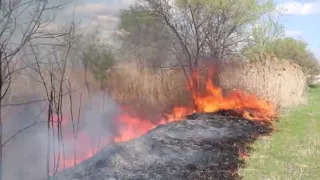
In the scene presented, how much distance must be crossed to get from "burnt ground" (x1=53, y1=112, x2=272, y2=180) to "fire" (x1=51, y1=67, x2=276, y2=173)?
1445 millimetres

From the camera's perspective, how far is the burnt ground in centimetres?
496

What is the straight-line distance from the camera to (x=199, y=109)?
1209cm

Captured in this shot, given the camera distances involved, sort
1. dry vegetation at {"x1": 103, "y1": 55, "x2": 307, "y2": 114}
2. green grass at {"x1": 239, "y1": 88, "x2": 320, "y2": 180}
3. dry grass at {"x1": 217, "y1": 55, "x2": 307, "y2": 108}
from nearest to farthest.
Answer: green grass at {"x1": 239, "y1": 88, "x2": 320, "y2": 180} < dry vegetation at {"x1": 103, "y1": 55, "x2": 307, "y2": 114} < dry grass at {"x1": 217, "y1": 55, "x2": 307, "y2": 108}

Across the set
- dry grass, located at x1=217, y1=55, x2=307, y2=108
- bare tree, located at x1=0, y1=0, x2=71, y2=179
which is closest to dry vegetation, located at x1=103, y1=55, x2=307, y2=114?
dry grass, located at x1=217, y1=55, x2=307, y2=108

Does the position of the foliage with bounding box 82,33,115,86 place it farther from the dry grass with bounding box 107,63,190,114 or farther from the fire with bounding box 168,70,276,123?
the fire with bounding box 168,70,276,123

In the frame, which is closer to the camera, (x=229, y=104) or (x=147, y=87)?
(x=147, y=87)

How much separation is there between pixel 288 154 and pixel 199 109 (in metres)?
6.47

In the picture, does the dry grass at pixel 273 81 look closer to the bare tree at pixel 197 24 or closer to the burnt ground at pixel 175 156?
the bare tree at pixel 197 24

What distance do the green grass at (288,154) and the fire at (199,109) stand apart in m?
Result: 1.30

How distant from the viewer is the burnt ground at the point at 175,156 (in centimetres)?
496

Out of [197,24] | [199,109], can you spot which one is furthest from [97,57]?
[197,24]

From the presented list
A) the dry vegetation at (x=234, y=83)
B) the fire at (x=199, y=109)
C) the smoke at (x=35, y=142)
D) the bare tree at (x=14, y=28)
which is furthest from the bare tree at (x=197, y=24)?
the bare tree at (x=14, y=28)

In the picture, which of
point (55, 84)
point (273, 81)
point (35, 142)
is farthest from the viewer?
point (273, 81)

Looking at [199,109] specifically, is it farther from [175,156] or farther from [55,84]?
[175,156]
